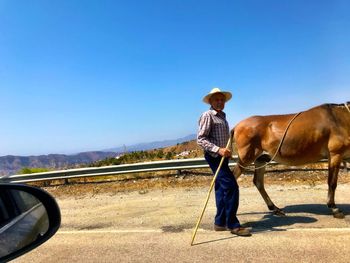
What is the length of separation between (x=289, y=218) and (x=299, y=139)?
143 cm

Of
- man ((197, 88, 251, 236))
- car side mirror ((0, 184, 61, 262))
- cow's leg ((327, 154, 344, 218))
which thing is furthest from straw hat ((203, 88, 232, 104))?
car side mirror ((0, 184, 61, 262))

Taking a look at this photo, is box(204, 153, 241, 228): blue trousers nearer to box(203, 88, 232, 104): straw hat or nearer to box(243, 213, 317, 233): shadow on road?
box(243, 213, 317, 233): shadow on road

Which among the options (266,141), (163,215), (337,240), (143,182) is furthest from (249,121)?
(143,182)

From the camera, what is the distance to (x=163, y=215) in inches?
309

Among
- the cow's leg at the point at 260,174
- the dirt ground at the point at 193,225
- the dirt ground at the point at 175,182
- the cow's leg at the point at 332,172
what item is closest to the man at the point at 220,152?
the dirt ground at the point at 193,225

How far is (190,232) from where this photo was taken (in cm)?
657

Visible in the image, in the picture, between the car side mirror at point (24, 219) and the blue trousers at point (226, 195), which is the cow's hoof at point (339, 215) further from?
the car side mirror at point (24, 219)

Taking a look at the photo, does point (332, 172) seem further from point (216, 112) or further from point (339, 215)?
point (216, 112)

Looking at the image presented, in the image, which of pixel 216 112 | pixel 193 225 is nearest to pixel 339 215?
pixel 193 225

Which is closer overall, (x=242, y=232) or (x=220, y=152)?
(x=242, y=232)

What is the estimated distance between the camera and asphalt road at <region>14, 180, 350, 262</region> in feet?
17.8

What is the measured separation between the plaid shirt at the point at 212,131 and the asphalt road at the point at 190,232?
1.40 meters

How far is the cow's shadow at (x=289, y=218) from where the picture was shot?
663cm

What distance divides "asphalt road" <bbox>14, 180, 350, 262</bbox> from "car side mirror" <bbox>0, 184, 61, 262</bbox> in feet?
7.48
